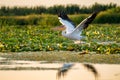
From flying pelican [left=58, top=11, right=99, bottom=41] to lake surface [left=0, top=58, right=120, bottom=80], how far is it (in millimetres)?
238

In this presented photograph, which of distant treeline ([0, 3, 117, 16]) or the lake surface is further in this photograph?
distant treeline ([0, 3, 117, 16])

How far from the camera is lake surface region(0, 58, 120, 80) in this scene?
2.95 meters

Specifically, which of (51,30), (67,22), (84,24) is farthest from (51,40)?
Result: (84,24)

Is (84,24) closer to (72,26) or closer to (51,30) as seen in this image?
(72,26)

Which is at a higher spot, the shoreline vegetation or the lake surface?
the shoreline vegetation

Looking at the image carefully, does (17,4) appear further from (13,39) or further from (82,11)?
(82,11)

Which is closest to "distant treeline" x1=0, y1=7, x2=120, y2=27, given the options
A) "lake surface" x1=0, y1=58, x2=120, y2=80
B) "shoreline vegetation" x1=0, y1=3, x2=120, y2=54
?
"shoreline vegetation" x1=0, y1=3, x2=120, y2=54

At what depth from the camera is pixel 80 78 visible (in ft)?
9.73

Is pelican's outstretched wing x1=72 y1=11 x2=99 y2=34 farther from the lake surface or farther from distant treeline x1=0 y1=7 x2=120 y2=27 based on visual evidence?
the lake surface

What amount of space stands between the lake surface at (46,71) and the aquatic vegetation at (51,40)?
13 cm

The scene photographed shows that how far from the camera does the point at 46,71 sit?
2969 millimetres

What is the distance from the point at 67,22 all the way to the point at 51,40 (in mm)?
206

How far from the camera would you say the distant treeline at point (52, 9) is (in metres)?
3.05

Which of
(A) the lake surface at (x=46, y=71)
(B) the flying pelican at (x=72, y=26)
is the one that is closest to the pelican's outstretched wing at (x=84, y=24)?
(B) the flying pelican at (x=72, y=26)
